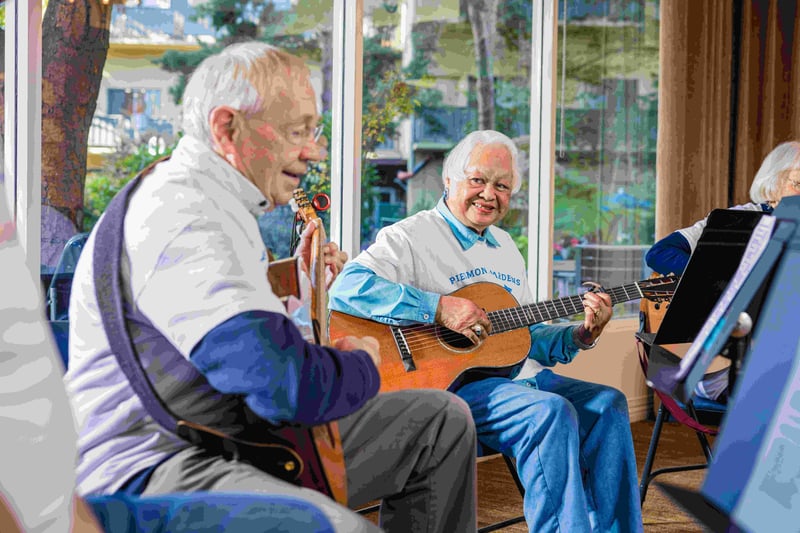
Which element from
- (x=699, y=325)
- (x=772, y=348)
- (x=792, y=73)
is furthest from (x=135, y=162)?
(x=792, y=73)

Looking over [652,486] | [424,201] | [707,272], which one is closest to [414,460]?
[707,272]

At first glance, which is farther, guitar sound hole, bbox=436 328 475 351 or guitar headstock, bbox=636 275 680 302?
guitar headstock, bbox=636 275 680 302

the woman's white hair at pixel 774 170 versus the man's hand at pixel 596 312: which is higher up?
the woman's white hair at pixel 774 170

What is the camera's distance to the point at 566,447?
2088mm

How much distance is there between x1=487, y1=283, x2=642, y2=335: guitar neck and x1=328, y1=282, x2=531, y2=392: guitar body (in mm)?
31

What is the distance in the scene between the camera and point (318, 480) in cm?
129

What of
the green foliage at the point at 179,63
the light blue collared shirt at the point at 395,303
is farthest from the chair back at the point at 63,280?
the light blue collared shirt at the point at 395,303

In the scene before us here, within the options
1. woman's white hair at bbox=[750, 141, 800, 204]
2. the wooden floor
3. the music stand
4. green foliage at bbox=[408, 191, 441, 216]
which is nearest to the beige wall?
the wooden floor

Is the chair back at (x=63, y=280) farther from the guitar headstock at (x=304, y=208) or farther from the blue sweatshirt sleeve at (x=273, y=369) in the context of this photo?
the blue sweatshirt sleeve at (x=273, y=369)

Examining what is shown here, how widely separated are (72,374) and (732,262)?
1.49 m

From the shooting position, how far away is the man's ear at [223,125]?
1229mm

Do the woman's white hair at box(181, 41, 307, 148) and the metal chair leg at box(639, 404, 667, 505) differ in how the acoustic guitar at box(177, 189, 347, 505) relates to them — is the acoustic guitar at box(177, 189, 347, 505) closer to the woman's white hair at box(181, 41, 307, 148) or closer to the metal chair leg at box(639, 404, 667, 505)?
the woman's white hair at box(181, 41, 307, 148)

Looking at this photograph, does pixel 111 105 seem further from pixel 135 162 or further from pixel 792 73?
pixel 792 73

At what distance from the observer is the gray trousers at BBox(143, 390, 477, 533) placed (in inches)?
54.3
